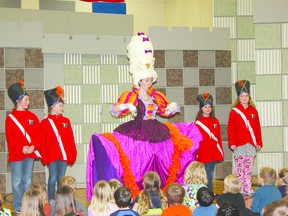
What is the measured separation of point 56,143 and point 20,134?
0.48 meters

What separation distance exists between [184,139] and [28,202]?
289 centimetres

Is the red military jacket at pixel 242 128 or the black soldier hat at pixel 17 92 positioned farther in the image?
the red military jacket at pixel 242 128

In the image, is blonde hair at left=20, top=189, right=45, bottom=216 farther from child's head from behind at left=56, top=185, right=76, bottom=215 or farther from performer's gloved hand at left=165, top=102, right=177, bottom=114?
performer's gloved hand at left=165, top=102, right=177, bottom=114

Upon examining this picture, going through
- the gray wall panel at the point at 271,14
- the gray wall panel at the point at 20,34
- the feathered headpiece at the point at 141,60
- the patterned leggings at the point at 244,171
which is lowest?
the patterned leggings at the point at 244,171

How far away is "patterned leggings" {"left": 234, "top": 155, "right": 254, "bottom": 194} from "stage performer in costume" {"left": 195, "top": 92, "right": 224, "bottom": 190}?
29 cm

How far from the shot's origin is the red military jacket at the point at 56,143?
6.86m

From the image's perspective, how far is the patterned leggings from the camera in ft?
24.1

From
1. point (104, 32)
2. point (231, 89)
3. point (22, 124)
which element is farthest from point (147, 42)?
point (104, 32)

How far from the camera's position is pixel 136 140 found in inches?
243

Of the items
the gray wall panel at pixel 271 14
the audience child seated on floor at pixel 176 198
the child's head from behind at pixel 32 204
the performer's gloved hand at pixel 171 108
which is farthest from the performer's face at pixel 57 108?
the gray wall panel at pixel 271 14

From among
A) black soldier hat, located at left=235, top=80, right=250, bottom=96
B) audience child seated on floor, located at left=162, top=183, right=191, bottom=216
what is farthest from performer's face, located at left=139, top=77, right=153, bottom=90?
audience child seated on floor, located at left=162, top=183, right=191, bottom=216

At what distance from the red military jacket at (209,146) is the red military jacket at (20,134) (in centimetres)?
224

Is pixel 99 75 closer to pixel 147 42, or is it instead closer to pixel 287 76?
pixel 147 42

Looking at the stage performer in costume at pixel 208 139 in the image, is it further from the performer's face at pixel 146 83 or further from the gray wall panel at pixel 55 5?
the gray wall panel at pixel 55 5
